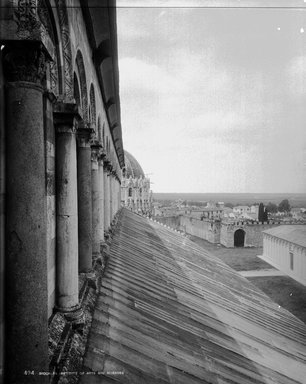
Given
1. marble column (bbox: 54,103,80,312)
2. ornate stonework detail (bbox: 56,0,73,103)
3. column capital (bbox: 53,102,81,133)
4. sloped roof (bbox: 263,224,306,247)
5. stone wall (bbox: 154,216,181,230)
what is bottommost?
stone wall (bbox: 154,216,181,230)

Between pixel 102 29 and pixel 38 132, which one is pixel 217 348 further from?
pixel 102 29

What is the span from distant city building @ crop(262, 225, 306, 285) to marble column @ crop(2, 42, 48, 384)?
27.4 metres

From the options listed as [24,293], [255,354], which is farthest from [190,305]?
[24,293]

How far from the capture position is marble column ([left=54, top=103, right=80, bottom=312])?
152 inches

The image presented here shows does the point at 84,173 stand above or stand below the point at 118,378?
above

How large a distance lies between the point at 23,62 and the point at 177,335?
3670mm

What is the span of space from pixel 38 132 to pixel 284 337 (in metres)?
6.71

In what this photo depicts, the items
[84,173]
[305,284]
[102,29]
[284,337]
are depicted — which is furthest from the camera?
[305,284]

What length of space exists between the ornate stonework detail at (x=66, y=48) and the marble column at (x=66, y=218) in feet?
1.80

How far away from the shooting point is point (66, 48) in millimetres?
4387

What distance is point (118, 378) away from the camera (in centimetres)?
311

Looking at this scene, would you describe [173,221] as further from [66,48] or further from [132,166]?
[66,48]

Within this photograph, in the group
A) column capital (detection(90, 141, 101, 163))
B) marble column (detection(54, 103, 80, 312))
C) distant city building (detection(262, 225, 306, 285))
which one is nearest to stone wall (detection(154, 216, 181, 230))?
distant city building (detection(262, 225, 306, 285))

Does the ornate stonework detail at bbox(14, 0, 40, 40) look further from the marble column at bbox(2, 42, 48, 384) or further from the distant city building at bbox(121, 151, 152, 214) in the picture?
the distant city building at bbox(121, 151, 152, 214)
